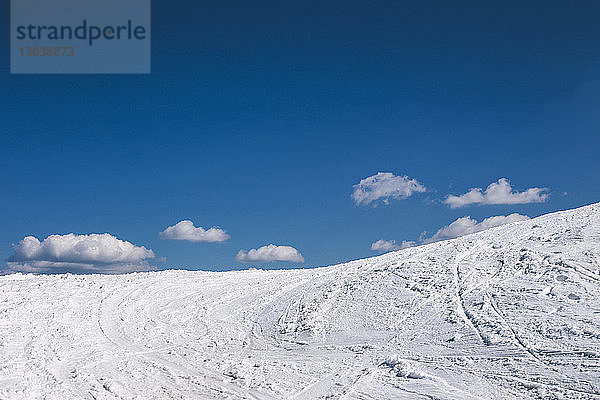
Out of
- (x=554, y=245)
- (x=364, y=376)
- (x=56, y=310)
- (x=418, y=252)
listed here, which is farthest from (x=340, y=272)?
(x=56, y=310)

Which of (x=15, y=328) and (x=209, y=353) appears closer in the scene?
(x=209, y=353)

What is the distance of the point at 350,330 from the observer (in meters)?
13.9

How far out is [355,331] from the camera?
1371 centimetres

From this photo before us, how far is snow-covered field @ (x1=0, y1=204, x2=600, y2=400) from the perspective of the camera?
10.1m

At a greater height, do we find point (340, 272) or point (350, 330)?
point (340, 272)

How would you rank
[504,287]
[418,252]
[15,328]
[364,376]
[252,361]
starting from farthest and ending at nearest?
[418,252] → [15,328] → [504,287] → [252,361] → [364,376]

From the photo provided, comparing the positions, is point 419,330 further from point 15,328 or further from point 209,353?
point 15,328

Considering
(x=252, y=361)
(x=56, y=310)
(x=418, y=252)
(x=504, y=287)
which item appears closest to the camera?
(x=252, y=361)

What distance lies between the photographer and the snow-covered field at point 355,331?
398 inches

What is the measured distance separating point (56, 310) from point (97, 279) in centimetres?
703

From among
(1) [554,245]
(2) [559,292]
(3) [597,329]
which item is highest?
(1) [554,245]

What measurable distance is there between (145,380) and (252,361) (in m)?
2.86

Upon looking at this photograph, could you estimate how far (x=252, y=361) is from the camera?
1242 centimetres

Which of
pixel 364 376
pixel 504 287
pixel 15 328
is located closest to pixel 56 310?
pixel 15 328
